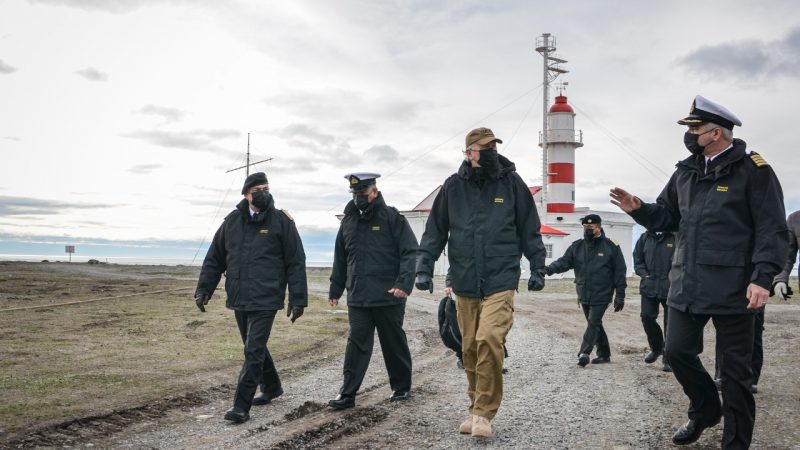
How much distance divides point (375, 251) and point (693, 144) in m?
3.78

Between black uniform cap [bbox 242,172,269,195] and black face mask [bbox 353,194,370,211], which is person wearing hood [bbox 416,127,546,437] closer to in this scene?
black face mask [bbox 353,194,370,211]

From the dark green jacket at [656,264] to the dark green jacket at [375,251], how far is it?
15.6ft

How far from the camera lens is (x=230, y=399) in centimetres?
809

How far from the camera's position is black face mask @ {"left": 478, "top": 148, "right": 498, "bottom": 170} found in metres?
6.49

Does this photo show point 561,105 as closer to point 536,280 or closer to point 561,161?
point 561,161

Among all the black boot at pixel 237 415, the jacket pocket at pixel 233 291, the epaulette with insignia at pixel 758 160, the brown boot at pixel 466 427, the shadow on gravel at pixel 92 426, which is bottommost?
the shadow on gravel at pixel 92 426

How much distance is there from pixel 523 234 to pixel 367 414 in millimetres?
2429

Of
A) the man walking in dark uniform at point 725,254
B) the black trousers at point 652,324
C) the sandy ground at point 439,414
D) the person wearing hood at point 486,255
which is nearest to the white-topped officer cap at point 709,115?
the man walking in dark uniform at point 725,254

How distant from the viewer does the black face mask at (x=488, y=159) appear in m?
6.49

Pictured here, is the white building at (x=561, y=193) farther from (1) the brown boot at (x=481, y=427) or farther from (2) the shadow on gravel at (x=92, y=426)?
(1) the brown boot at (x=481, y=427)

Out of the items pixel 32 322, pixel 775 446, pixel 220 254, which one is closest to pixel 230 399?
pixel 220 254

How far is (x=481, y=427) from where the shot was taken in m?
6.06

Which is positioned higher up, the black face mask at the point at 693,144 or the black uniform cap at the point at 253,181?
the black face mask at the point at 693,144

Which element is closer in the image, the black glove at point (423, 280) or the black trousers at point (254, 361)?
the black glove at point (423, 280)
